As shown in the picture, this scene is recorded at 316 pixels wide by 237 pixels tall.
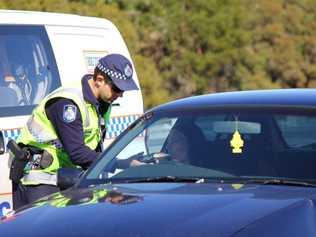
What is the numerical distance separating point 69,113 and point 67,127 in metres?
0.08

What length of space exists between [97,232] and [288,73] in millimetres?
30261

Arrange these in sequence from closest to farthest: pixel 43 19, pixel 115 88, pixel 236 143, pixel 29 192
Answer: pixel 236 143
pixel 115 88
pixel 29 192
pixel 43 19

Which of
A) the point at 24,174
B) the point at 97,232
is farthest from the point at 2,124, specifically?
the point at 97,232

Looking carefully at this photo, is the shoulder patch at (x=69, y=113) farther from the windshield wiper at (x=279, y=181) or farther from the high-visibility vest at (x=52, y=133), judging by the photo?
the windshield wiper at (x=279, y=181)

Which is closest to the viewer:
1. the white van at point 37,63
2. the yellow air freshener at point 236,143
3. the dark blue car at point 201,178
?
the dark blue car at point 201,178

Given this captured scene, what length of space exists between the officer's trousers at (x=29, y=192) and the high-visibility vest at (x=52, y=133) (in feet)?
0.11

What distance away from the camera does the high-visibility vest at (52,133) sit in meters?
5.46

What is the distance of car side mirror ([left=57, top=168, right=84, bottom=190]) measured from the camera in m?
4.96

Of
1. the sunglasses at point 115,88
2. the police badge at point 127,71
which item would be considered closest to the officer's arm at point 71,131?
the sunglasses at point 115,88

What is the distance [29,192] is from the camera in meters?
5.58

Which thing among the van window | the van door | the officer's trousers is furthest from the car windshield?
the van window

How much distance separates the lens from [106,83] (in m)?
5.49

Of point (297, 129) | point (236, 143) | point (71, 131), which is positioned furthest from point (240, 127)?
point (71, 131)

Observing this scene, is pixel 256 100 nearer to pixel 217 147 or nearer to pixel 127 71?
pixel 217 147
